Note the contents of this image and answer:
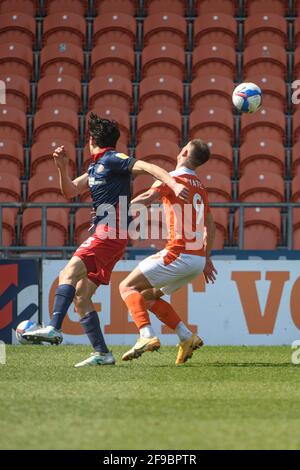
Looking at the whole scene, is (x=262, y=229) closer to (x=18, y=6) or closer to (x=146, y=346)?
(x=146, y=346)

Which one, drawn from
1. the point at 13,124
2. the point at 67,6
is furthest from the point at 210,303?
the point at 67,6

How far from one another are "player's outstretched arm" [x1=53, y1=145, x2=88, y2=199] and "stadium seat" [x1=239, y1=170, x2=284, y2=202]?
547 centimetres

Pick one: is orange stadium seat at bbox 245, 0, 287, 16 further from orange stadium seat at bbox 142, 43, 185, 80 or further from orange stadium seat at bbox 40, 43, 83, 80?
orange stadium seat at bbox 40, 43, 83, 80

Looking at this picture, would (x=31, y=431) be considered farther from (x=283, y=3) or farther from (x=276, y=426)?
(x=283, y=3)

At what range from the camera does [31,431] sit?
466cm

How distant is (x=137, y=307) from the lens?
8.07 m

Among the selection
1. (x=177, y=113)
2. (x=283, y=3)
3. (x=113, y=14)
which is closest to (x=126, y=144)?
(x=177, y=113)

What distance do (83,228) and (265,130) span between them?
10.8ft

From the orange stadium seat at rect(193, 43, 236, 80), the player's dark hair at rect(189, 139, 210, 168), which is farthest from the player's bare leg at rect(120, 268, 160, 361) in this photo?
the orange stadium seat at rect(193, 43, 236, 80)

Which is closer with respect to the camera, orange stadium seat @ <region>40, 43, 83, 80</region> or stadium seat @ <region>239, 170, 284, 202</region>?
stadium seat @ <region>239, 170, 284, 202</region>

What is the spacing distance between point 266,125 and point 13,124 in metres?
3.63

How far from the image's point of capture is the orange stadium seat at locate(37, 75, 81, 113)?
50.5 ft

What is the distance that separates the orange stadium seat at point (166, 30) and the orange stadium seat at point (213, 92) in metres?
1.26

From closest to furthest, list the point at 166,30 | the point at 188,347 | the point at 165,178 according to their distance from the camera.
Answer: the point at 165,178
the point at 188,347
the point at 166,30
